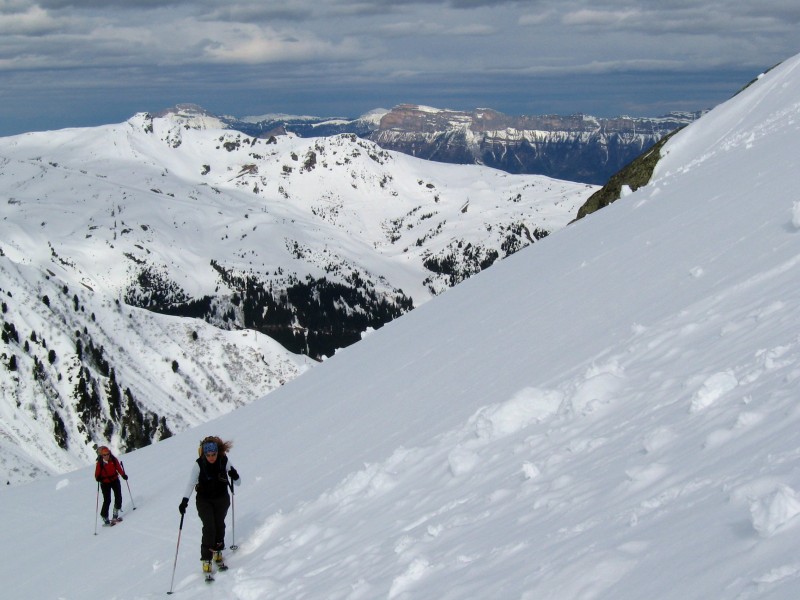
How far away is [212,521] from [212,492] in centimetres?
48

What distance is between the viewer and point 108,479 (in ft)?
66.3

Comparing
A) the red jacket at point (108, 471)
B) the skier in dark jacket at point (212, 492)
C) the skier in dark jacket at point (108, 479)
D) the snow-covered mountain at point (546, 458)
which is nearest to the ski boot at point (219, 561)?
the skier in dark jacket at point (212, 492)

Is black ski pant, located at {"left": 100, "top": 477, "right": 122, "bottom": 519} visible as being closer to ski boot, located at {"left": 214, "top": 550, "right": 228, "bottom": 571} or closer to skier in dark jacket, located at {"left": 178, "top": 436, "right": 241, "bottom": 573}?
skier in dark jacket, located at {"left": 178, "top": 436, "right": 241, "bottom": 573}

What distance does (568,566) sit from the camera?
6.52m

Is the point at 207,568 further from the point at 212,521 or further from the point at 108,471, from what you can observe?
the point at 108,471

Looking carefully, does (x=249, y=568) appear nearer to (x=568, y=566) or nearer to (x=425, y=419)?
(x=425, y=419)

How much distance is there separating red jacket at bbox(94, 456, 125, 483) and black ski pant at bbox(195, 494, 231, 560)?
8.35 m

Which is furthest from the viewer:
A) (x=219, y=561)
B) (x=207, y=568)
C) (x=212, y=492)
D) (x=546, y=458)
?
(x=212, y=492)

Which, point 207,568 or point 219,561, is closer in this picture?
point 207,568

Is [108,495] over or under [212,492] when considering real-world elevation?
under

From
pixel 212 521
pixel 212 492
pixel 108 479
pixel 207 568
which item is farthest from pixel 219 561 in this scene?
pixel 108 479

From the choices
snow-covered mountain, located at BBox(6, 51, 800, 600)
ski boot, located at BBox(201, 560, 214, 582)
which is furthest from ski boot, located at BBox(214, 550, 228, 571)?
snow-covered mountain, located at BBox(6, 51, 800, 600)

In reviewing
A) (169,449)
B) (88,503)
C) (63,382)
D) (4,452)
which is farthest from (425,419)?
(63,382)

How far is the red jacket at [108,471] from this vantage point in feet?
66.2
